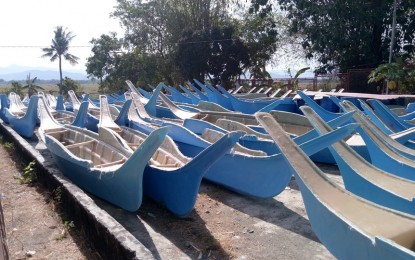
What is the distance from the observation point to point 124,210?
16.9ft

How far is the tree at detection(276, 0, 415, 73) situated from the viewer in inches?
672

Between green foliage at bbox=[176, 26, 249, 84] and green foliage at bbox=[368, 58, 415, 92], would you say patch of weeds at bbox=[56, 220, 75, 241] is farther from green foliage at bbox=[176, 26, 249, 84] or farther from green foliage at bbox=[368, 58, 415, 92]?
green foliage at bbox=[176, 26, 249, 84]

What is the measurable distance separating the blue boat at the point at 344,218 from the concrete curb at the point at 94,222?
145cm

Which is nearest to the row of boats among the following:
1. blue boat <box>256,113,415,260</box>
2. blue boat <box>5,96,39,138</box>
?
blue boat <box>256,113,415,260</box>

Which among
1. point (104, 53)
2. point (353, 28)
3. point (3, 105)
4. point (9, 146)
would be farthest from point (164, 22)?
point (9, 146)

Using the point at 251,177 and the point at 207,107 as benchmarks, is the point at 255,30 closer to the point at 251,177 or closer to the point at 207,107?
the point at 207,107

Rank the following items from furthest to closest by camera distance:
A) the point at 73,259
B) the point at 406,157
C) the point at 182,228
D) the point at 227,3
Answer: the point at 227,3, the point at 182,228, the point at 406,157, the point at 73,259

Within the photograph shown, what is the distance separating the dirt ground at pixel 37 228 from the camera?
4.17m

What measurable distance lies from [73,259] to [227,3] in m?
22.6

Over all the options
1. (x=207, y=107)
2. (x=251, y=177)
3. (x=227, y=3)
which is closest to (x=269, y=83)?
(x=227, y=3)

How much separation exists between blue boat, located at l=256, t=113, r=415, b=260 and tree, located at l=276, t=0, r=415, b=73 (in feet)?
53.0

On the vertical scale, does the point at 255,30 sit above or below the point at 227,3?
below

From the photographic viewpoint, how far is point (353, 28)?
58.7 feet

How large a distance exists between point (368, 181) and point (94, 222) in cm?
280
